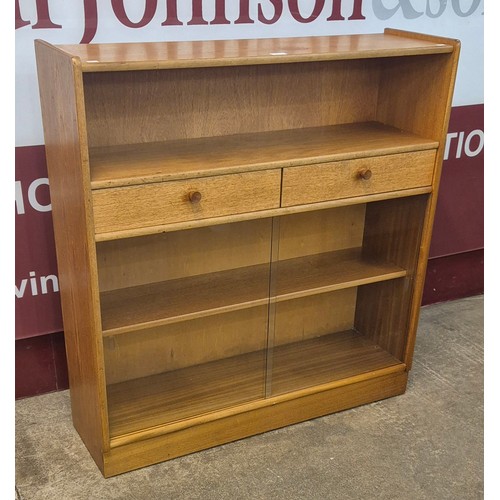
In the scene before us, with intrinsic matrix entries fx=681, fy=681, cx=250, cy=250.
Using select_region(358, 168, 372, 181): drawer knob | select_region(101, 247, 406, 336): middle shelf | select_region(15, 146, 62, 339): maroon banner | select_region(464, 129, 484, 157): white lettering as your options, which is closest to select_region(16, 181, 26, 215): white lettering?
select_region(15, 146, 62, 339): maroon banner

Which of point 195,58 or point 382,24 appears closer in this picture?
point 195,58

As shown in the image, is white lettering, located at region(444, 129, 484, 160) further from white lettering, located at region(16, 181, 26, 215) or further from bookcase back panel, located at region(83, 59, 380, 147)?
white lettering, located at region(16, 181, 26, 215)

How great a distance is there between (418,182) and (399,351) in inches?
27.5

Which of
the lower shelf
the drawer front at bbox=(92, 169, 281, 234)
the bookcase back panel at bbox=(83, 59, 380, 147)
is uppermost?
the bookcase back panel at bbox=(83, 59, 380, 147)

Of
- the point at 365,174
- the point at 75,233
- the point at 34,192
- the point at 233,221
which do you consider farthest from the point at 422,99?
the point at 34,192

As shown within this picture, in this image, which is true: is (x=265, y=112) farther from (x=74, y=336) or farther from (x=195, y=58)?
(x=74, y=336)

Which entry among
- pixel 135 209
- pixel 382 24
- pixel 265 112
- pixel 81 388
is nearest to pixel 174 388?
pixel 81 388

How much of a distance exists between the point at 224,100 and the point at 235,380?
980mm

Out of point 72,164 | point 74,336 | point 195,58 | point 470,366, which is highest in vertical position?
point 195,58

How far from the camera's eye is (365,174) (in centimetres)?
218

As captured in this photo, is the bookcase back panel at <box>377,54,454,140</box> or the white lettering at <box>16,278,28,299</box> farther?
the white lettering at <box>16,278,28,299</box>

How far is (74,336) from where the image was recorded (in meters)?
2.22

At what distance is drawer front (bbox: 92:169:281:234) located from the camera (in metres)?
1.87

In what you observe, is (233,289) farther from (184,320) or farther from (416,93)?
(416,93)
